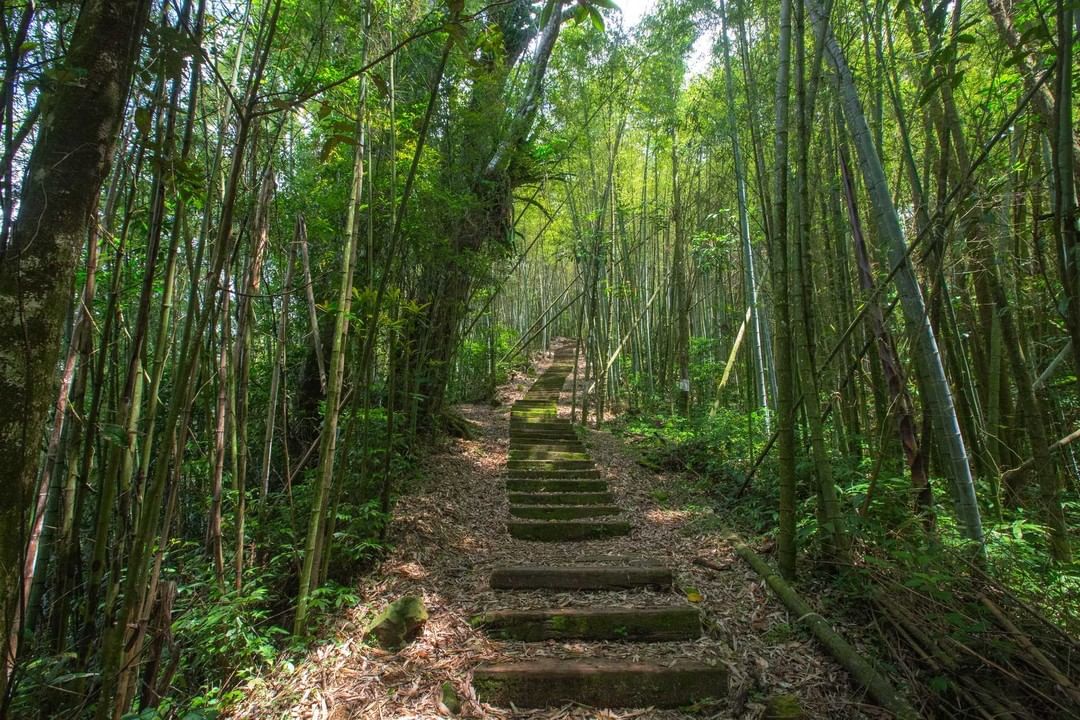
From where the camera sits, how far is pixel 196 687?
2.00 metres

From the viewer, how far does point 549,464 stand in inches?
207

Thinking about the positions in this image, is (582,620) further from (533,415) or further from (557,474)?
(533,415)

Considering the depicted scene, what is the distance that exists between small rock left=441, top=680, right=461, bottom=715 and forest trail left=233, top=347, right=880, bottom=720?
0.02 metres

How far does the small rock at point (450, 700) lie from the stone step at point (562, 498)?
2.34 meters

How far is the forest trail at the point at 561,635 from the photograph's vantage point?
6.35 ft

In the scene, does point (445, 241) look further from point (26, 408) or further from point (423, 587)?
point (26, 408)

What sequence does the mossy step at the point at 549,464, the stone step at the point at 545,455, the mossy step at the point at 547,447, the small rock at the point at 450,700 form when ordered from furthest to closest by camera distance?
the mossy step at the point at 547,447 → the stone step at the point at 545,455 → the mossy step at the point at 549,464 → the small rock at the point at 450,700

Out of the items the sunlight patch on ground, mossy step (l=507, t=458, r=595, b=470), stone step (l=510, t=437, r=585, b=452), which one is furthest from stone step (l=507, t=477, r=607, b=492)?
stone step (l=510, t=437, r=585, b=452)

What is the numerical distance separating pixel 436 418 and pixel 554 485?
4.99 ft

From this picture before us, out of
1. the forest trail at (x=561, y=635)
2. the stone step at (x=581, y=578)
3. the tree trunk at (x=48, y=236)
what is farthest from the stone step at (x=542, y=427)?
the tree trunk at (x=48, y=236)

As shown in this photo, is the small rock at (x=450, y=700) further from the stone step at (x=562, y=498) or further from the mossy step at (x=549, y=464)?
the mossy step at (x=549, y=464)

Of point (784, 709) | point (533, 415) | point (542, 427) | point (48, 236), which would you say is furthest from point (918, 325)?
point (533, 415)

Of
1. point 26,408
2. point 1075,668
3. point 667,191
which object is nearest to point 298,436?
point 26,408

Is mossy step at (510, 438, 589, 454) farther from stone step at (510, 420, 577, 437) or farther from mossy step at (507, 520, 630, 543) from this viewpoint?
mossy step at (507, 520, 630, 543)
